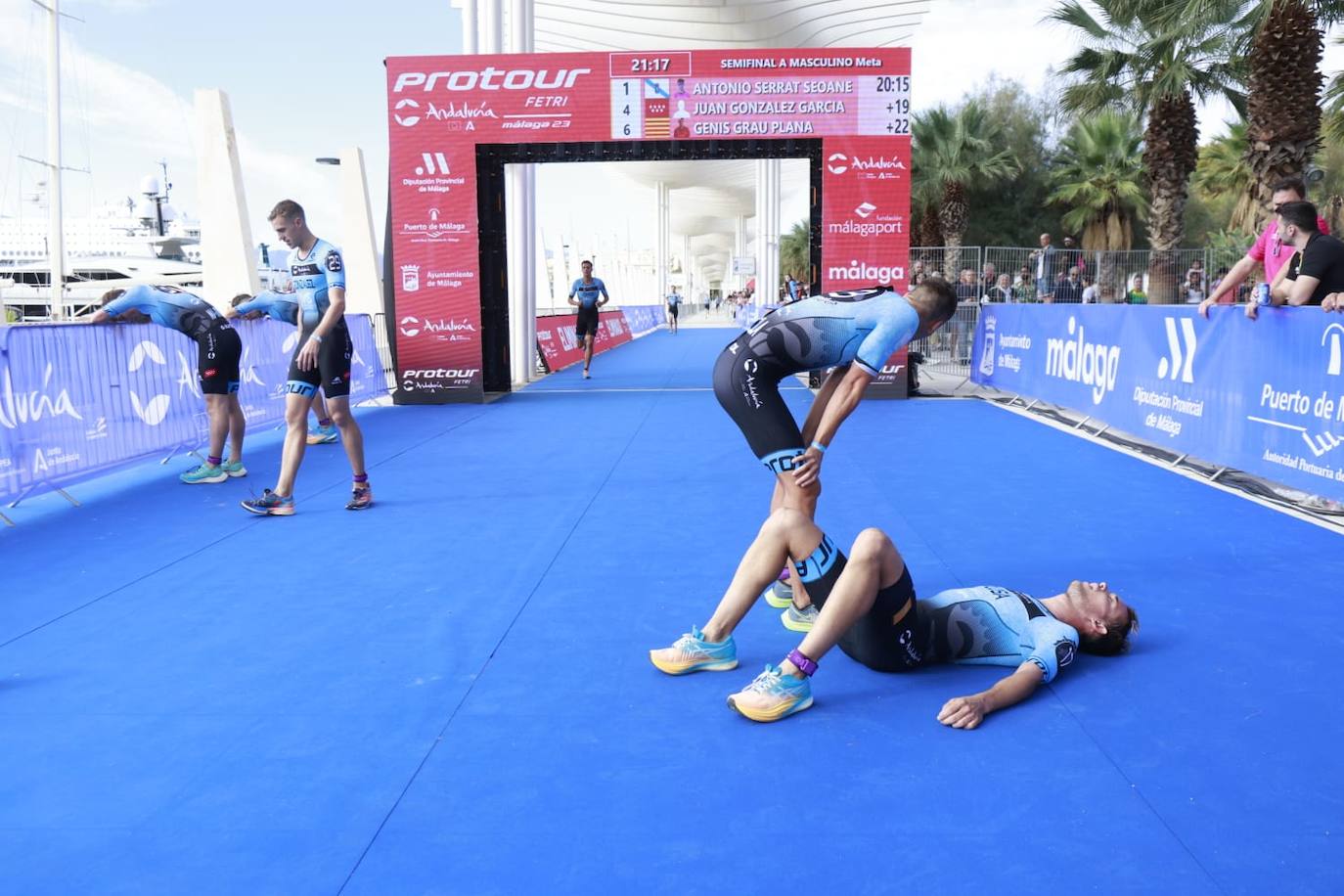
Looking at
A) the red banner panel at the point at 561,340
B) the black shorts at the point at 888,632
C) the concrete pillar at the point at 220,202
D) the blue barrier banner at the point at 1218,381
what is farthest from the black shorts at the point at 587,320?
the black shorts at the point at 888,632

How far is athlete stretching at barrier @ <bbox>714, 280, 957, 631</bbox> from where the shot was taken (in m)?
3.95

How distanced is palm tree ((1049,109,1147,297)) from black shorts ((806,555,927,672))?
34.8 m

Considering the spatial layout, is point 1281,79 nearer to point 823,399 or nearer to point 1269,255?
point 1269,255

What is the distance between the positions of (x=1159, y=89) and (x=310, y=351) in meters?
19.9

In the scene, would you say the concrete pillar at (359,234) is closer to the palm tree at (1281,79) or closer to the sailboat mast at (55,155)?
the sailboat mast at (55,155)

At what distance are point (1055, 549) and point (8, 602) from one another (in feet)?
18.4

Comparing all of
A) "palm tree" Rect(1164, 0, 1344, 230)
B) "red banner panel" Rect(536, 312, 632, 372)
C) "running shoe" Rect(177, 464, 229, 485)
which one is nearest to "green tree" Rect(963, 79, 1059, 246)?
"red banner panel" Rect(536, 312, 632, 372)

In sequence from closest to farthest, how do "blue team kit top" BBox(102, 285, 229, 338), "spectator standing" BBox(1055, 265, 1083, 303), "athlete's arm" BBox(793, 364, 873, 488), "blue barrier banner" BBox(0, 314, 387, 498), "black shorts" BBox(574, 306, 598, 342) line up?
"athlete's arm" BBox(793, 364, 873, 488) → "blue barrier banner" BBox(0, 314, 387, 498) → "blue team kit top" BBox(102, 285, 229, 338) → "black shorts" BBox(574, 306, 598, 342) → "spectator standing" BBox(1055, 265, 1083, 303)

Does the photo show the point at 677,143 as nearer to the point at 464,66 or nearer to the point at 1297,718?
the point at 464,66

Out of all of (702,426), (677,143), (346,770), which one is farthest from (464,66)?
(346,770)

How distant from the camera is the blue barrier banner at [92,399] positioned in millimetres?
6988

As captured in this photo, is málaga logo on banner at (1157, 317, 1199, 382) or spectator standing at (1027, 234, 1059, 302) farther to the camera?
spectator standing at (1027, 234, 1059, 302)

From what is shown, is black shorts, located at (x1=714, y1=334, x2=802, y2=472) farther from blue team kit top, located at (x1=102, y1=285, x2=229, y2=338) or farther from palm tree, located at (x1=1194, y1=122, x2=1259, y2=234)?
palm tree, located at (x1=1194, y1=122, x2=1259, y2=234)

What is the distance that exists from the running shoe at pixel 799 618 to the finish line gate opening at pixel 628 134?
10326 mm
